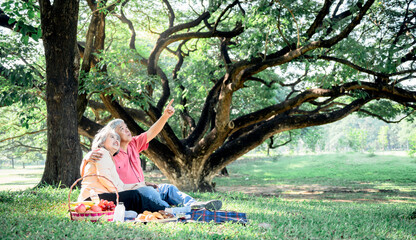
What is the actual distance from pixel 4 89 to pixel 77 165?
3253mm

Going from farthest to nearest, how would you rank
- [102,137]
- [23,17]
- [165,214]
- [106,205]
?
[23,17], [102,137], [165,214], [106,205]

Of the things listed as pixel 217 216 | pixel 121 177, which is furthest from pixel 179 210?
pixel 121 177

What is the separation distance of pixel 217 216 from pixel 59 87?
4.47 metres

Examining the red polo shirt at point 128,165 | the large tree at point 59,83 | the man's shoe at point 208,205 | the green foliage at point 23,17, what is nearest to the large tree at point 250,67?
the large tree at point 59,83

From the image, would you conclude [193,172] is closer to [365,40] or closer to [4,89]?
[4,89]

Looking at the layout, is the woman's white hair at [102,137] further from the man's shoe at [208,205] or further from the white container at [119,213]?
the man's shoe at [208,205]

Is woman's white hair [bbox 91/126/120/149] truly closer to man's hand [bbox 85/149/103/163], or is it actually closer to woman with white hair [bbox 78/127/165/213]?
woman with white hair [bbox 78/127/165/213]

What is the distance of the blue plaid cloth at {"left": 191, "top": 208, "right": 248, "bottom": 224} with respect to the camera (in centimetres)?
426

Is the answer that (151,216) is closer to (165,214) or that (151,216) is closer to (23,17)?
(165,214)

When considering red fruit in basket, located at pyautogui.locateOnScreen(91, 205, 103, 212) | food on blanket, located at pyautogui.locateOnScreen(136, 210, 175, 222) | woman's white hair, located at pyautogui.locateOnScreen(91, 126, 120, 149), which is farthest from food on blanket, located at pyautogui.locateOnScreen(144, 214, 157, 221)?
woman's white hair, located at pyautogui.locateOnScreen(91, 126, 120, 149)

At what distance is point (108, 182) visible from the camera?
4.28 meters

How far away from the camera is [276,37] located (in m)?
9.67

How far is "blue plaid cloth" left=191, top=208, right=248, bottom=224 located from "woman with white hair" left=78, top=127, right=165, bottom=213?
18.4 inches

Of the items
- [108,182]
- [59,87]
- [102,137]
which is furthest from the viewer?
[59,87]
